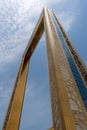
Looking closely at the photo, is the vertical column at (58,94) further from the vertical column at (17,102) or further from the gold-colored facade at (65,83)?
the vertical column at (17,102)

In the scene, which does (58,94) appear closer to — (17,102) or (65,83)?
(65,83)

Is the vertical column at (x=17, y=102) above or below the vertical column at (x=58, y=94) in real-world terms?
above

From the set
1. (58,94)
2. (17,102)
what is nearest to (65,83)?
(58,94)

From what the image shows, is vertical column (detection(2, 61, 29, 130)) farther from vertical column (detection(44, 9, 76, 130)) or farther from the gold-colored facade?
vertical column (detection(44, 9, 76, 130))

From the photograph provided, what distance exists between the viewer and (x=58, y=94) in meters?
12.2

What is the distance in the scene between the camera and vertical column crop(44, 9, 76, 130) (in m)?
11.1

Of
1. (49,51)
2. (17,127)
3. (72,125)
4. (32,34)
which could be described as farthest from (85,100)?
(32,34)

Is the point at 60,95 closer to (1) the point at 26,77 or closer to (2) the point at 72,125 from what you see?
(2) the point at 72,125

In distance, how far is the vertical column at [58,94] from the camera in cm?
1107

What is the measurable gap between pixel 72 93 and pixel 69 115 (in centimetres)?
205

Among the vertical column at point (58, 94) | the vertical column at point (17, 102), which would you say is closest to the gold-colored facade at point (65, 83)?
the vertical column at point (58, 94)

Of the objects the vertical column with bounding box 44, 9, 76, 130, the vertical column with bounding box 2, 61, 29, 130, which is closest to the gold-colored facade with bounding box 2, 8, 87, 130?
the vertical column with bounding box 44, 9, 76, 130

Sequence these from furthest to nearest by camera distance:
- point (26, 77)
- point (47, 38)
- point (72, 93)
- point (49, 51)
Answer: point (26, 77) < point (47, 38) < point (49, 51) < point (72, 93)

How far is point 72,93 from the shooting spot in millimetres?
13297
